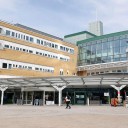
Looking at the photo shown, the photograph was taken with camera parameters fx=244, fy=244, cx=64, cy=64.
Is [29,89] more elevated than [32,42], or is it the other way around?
[32,42]

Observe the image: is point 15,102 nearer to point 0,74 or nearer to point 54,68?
point 0,74

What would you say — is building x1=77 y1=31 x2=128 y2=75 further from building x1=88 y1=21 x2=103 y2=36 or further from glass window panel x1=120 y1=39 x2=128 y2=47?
building x1=88 y1=21 x2=103 y2=36

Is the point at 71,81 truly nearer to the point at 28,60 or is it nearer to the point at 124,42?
the point at 28,60

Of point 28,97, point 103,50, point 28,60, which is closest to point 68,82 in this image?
point 28,97

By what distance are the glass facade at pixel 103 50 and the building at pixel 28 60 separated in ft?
16.3

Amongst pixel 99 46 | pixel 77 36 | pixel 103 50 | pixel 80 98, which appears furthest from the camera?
pixel 77 36

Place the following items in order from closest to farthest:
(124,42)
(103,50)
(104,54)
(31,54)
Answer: (31,54), (124,42), (104,54), (103,50)

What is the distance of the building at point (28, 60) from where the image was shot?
4006 centimetres

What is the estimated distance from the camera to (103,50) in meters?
54.0

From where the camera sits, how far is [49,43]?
52.0m

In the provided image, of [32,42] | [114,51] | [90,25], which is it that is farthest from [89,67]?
[90,25]

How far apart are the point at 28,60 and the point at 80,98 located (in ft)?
43.1

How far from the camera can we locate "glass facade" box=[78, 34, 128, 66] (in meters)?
50.7

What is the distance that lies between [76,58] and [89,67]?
4.78m
